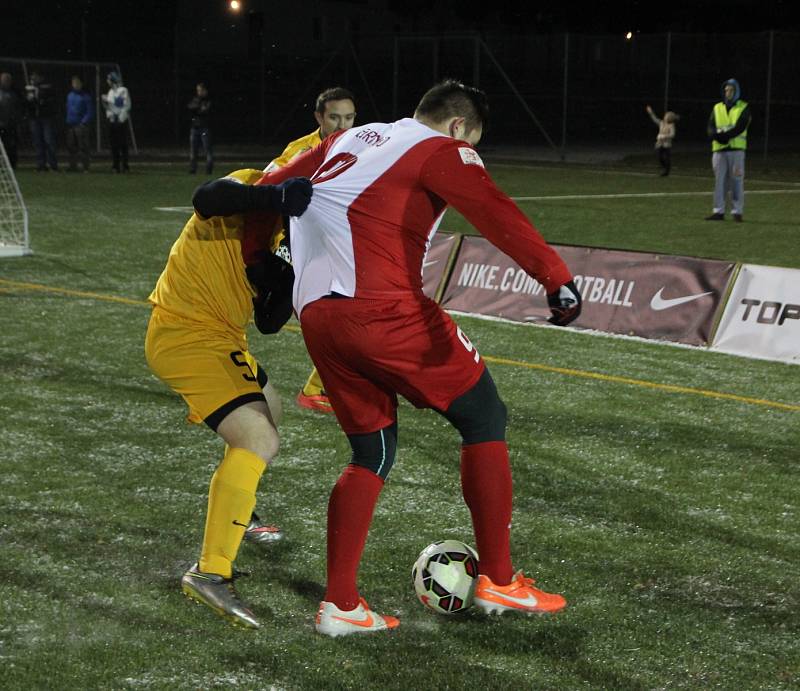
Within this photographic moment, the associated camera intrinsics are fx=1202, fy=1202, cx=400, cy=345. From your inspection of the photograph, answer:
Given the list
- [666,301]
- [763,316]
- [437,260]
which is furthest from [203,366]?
[437,260]

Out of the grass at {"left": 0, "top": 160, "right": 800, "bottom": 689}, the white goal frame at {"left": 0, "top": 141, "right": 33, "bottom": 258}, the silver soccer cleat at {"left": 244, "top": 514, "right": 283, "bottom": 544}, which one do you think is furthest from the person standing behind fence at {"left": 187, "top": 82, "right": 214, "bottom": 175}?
the silver soccer cleat at {"left": 244, "top": 514, "right": 283, "bottom": 544}

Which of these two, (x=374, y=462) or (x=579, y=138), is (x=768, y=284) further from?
(x=579, y=138)

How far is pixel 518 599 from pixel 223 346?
4.63 feet

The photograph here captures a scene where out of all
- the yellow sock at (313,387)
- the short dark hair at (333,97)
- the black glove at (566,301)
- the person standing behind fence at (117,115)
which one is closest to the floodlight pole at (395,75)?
the person standing behind fence at (117,115)

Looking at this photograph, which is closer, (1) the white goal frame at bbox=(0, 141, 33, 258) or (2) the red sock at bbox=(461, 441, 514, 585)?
(2) the red sock at bbox=(461, 441, 514, 585)

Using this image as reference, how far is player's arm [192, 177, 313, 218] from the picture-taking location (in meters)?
3.94

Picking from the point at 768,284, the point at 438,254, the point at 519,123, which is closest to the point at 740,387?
the point at 768,284

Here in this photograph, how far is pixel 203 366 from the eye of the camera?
4.35 m

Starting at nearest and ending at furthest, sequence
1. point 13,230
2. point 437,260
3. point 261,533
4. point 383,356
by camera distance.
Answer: point 383,356 < point 261,533 < point 437,260 < point 13,230

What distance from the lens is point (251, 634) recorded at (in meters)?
4.16

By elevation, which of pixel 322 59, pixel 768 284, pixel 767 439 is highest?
pixel 322 59

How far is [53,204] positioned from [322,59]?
76.6ft

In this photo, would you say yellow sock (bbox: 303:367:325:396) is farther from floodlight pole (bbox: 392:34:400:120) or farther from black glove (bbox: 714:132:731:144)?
floodlight pole (bbox: 392:34:400:120)

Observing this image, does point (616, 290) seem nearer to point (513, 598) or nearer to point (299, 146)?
point (299, 146)
